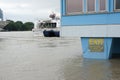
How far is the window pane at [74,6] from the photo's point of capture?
49.4 feet

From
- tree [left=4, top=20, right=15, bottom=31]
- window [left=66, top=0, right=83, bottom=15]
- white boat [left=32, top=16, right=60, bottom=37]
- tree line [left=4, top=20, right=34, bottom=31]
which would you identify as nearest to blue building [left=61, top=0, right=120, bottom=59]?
window [left=66, top=0, right=83, bottom=15]

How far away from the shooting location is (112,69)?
40.7 ft

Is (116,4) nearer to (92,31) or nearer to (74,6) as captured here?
(92,31)

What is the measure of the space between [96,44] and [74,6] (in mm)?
2084

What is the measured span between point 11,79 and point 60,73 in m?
1.91

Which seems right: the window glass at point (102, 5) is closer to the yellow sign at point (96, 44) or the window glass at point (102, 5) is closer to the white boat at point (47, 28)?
the yellow sign at point (96, 44)

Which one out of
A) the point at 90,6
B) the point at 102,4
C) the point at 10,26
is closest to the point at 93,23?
the point at 90,6

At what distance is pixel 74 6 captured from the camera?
15219 millimetres

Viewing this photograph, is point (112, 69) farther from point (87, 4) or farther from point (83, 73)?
point (87, 4)

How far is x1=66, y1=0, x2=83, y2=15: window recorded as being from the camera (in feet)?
49.4

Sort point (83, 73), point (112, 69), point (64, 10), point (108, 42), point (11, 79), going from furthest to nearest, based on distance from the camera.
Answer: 1. point (64, 10)
2. point (108, 42)
3. point (112, 69)
4. point (83, 73)
5. point (11, 79)

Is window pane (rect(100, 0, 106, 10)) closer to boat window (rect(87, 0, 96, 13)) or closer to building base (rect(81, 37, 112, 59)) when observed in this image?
boat window (rect(87, 0, 96, 13))

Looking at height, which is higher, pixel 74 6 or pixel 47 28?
pixel 74 6

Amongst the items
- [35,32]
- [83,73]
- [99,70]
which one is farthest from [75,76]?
[35,32]
